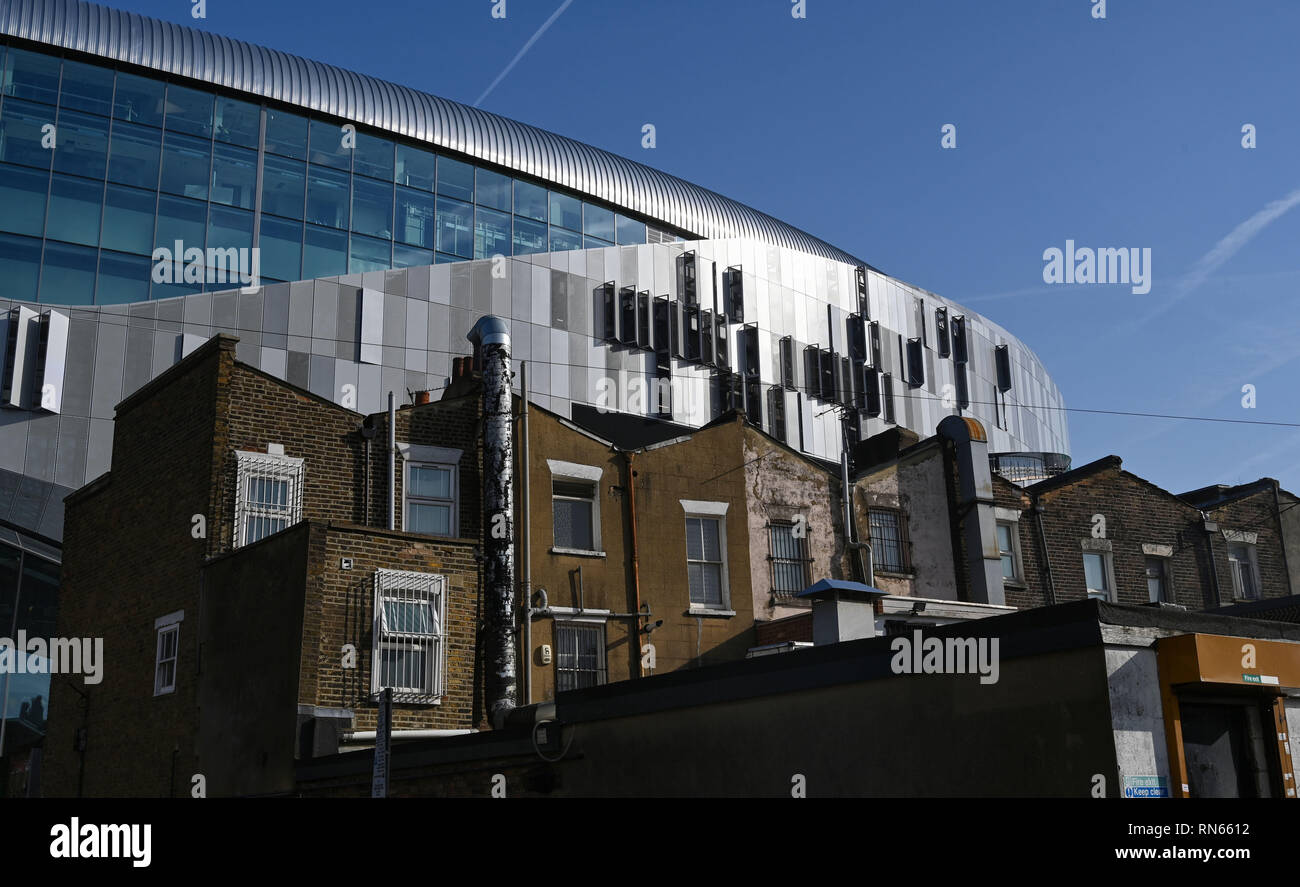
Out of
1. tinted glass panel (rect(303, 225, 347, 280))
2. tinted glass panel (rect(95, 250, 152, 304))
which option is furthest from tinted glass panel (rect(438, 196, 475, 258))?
tinted glass panel (rect(95, 250, 152, 304))

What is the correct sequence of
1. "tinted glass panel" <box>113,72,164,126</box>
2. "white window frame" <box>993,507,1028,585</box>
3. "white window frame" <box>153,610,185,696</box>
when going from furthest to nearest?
1. "tinted glass panel" <box>113,72,164,126</box>
2. "white window frame" <box>993,507,1028,585</box>
3. "white window frame" <box>153,610,185,696</box>

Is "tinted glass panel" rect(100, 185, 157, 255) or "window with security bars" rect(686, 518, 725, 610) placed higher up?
"tinted glass panel" rect(100, 185, 157, 255)

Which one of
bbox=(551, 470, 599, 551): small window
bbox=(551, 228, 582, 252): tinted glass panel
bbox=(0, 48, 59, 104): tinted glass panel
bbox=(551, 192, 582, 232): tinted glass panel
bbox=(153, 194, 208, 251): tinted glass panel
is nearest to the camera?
bbox=(551, 470, 599, 551): small window

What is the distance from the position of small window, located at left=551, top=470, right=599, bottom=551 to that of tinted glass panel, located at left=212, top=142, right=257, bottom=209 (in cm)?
2009

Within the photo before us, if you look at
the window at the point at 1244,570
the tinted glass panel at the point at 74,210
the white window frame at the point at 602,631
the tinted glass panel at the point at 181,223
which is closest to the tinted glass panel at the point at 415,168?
the tinted glass panel at the point at 181,223

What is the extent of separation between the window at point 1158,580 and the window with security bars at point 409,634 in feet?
69.0

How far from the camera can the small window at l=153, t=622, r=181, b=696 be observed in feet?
70.1

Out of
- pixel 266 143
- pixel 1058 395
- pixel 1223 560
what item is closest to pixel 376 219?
pixel 266 143

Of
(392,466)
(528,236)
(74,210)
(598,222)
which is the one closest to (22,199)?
(74,210)

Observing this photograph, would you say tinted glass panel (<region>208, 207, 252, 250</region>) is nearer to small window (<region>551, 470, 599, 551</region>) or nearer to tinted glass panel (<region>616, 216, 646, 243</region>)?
tinted glass panel (<region>616, 216, 646, 243</region>)

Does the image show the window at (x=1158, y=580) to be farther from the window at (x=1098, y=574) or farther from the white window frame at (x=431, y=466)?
the white window frame at (x=431, y=466)

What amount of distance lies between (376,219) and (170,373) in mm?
→ 20305

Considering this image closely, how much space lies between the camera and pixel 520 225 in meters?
46.3

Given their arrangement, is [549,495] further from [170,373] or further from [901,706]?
[901,706]
